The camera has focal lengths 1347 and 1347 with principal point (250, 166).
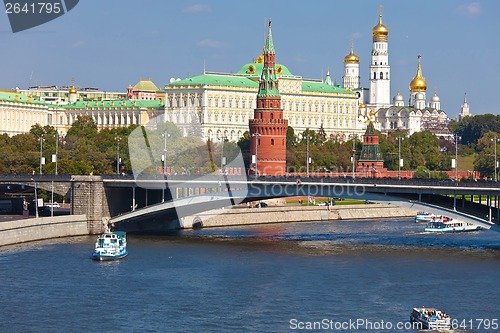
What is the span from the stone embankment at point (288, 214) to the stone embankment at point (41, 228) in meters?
9.51

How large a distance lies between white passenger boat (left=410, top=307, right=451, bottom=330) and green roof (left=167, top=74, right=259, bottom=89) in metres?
125

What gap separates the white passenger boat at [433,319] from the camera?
53.3 m

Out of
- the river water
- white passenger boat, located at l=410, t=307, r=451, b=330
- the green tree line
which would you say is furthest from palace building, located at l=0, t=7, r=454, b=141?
white passenger boat, located at l=410, t=307, r=451, b=330

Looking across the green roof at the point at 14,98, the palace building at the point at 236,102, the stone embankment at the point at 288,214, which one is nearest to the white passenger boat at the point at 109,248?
the stone embankment at the point at 288,214

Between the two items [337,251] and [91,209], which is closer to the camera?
[337,251]

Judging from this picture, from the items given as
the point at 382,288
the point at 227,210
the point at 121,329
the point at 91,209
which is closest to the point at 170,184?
the point at 91,209

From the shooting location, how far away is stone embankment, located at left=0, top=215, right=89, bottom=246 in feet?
257

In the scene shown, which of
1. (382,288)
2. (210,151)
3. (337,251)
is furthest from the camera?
(210,151)

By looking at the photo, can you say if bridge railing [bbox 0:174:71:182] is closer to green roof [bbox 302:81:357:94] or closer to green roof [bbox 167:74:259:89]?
green roof [bbox 167:74:259:89]

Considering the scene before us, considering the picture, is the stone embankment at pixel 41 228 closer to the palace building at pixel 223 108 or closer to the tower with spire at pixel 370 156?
the tower with spire at pixel 370 156

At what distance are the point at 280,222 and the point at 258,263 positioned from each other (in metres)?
31.7

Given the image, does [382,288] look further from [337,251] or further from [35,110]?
[35,110]

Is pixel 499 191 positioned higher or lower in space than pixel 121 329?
higher

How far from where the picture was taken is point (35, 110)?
7505 inches
